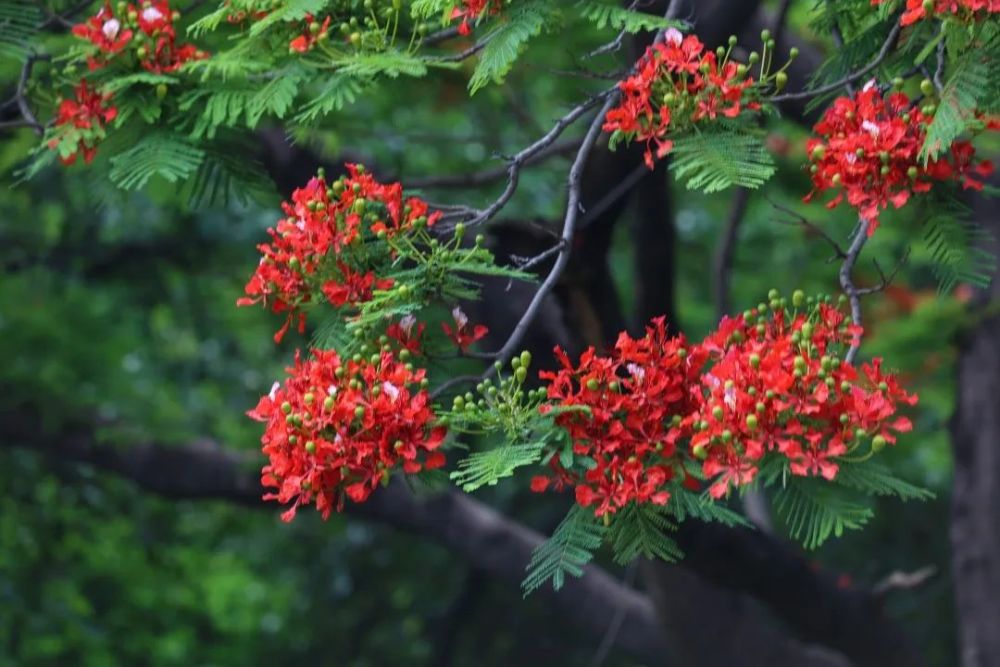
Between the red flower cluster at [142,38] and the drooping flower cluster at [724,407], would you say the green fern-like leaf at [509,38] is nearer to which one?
the drooping flower cluster at [724,407]

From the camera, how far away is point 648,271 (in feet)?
16.3

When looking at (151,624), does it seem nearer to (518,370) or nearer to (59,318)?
(59,318)

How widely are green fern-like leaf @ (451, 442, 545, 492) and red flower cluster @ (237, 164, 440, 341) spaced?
382 millimetres

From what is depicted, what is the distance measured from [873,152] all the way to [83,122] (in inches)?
60.4

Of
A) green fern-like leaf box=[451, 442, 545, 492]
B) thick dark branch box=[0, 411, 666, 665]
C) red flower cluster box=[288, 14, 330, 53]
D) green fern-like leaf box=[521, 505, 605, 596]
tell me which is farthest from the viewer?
thick dark branch box=[0, 411, 666, 665]

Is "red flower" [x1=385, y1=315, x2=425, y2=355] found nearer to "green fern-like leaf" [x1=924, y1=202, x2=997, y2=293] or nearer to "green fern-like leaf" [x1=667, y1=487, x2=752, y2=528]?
"green fern-like leaf" [x1=667, y1=487, x2=752, y2=528]

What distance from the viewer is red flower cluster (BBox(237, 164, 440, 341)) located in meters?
2.44

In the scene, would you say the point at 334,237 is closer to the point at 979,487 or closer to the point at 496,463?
the point at 496,463

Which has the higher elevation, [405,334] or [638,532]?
[405,334]

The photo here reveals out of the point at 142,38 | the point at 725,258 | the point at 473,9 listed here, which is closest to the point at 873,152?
the point at 473,9

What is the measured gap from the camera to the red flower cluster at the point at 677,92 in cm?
237

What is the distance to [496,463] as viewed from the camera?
7.03 feet

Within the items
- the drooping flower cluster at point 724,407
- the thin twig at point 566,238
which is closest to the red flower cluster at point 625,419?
the drooping flower cluster at point 724,407

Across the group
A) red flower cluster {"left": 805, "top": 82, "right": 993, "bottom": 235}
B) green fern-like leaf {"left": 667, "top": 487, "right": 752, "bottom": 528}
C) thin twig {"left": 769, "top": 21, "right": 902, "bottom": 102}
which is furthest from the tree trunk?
green fern-like leaf {"left": 667, "top": 487, "right": 752, "bottom": 528}
